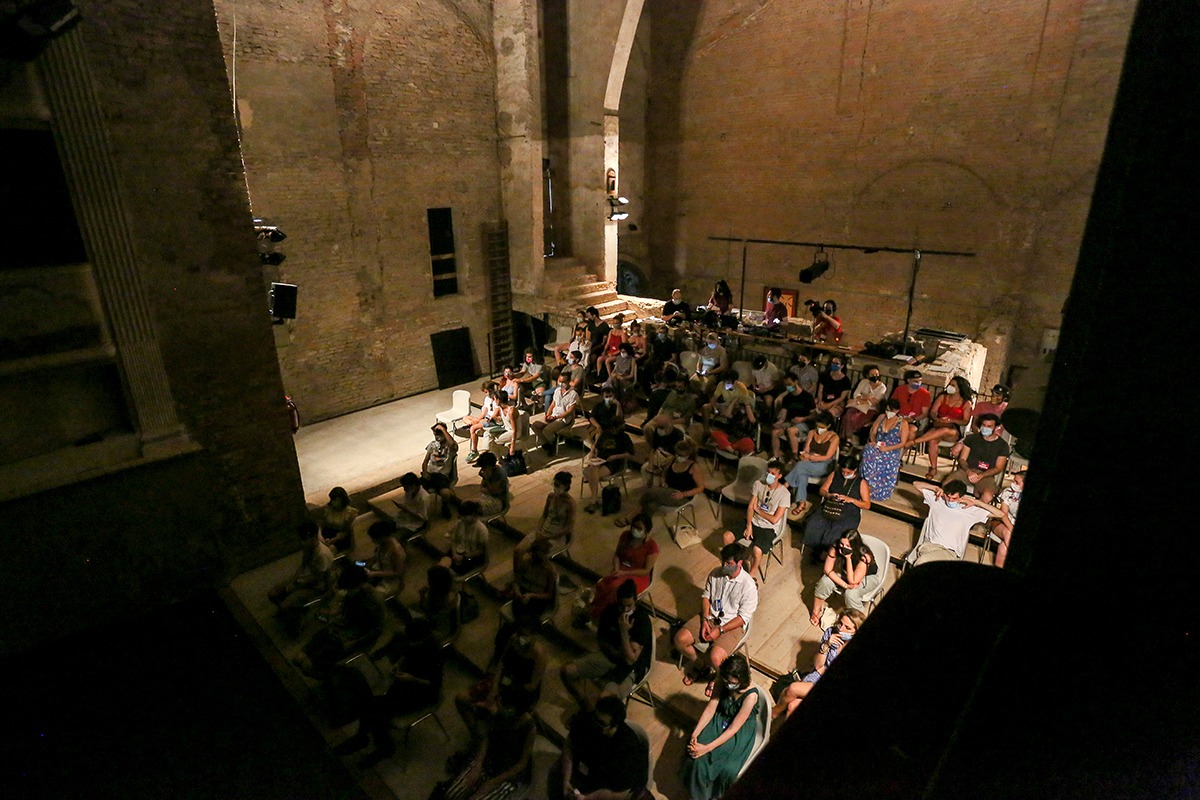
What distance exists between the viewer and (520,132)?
13930 millimetres

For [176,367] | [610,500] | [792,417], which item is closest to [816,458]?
[792,417]

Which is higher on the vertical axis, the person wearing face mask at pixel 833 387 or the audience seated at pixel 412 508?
the person wearing face mask at pixel 833 387

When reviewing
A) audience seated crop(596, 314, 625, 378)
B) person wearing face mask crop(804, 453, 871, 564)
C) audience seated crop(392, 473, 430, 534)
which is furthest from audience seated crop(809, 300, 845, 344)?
audience seated crop(392, 473, 430, 534)

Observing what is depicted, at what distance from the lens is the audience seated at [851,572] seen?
5492 mm

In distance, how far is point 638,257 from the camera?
19031 mm

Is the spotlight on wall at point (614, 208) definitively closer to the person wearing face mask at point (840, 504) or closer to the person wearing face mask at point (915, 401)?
the person wearing face mask at point (915, 401)

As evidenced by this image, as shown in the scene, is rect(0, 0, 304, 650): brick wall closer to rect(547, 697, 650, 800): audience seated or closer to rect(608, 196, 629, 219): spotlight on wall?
rect(547, 697, 650, 800): audience seated

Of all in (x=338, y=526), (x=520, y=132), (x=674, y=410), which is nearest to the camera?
(x=338, y=526)

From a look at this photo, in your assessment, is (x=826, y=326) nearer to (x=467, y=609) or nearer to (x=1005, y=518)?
(x=1005, y=518)

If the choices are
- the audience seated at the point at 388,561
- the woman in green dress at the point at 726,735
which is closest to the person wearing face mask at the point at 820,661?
the woman in green dress at the point at 726,735

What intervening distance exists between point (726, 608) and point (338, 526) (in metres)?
4.24

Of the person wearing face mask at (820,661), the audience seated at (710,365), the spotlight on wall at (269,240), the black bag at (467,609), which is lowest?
the black bag at (467,609)

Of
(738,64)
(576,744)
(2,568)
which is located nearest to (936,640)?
(576,744)

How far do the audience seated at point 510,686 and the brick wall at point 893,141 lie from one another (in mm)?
13037
